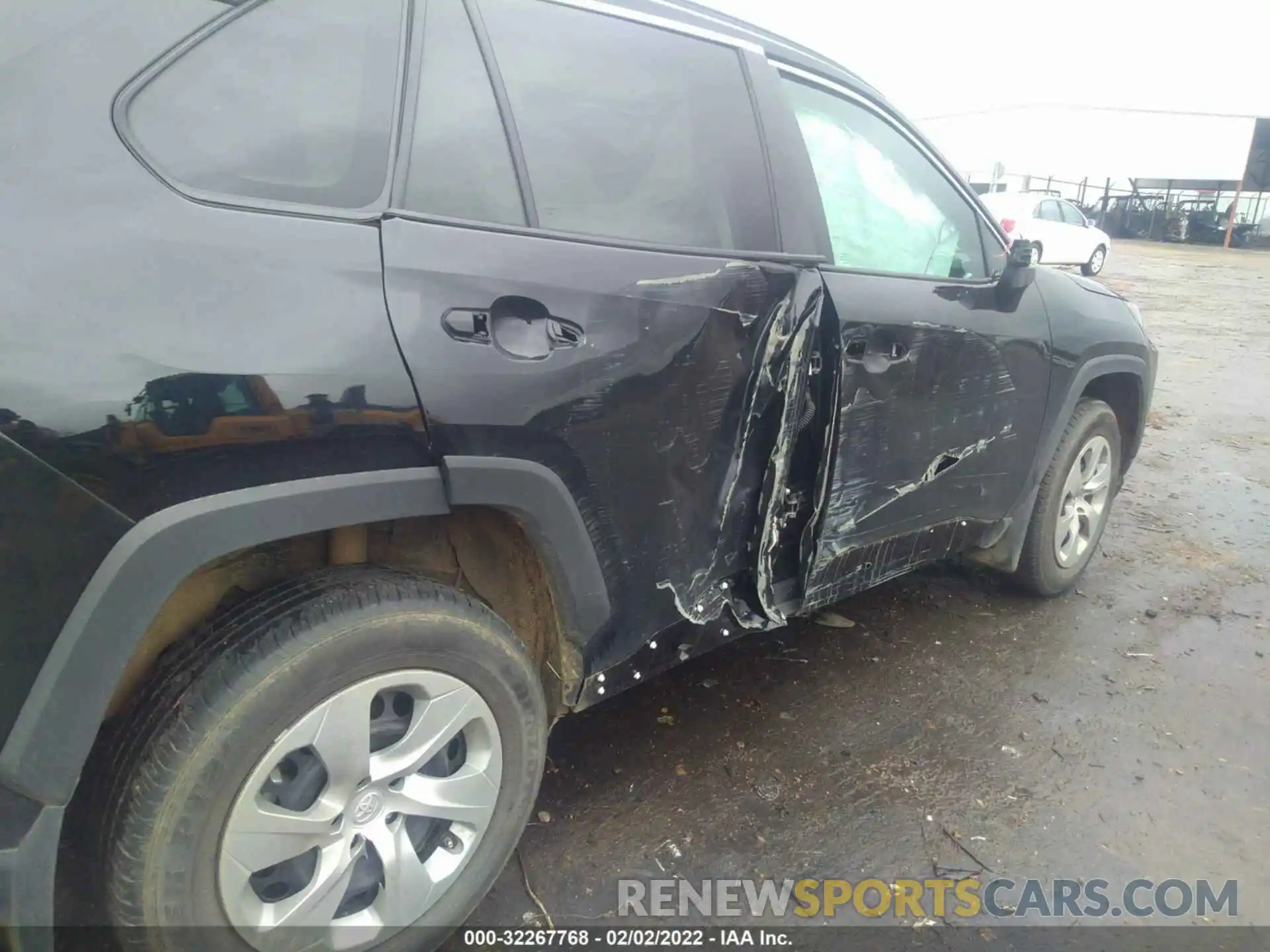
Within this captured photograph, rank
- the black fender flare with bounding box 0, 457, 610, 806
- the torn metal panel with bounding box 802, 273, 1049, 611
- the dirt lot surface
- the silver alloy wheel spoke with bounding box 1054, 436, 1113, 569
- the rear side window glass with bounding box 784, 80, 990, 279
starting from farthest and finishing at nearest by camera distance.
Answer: the silver alloy wheel spoke with bounding box 1054, 436, 1113, 569
the rear side window glass with bounding box 784, 80, 990, 279
the torn metal panel with bounding box 802, 273, 1049, 611
the dirt lot surface
the black fender flare with bounding box 0, 457, 610, 806

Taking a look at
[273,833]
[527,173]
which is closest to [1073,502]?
[527,173]

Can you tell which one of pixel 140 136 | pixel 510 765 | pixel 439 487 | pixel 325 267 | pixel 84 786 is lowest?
pixel 510 765

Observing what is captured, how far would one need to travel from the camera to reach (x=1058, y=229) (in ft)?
61.8

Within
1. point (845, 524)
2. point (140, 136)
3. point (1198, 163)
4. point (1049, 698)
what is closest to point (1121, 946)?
point (1049, 698)

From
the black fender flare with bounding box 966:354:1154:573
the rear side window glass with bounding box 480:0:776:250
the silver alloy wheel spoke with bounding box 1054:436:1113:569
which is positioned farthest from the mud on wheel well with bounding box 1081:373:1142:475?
the rear side window glass with bounding box 480:0:776:250

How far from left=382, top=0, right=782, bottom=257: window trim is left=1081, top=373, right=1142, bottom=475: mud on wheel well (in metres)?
1.92

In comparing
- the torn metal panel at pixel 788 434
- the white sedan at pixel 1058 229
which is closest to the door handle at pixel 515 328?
the torn metal panel at pixel 788 434

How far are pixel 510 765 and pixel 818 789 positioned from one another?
1.08 m

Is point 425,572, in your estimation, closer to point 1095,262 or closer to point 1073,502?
point 1073,502

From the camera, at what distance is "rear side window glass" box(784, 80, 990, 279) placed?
2.51m

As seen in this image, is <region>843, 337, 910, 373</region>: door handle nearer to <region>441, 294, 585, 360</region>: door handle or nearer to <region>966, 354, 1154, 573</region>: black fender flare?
<region>441, 294, 585, 360</region>: door handle

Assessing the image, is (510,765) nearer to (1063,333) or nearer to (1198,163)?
(1063,333)

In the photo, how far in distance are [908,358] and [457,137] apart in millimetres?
1469

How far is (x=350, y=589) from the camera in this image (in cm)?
160
